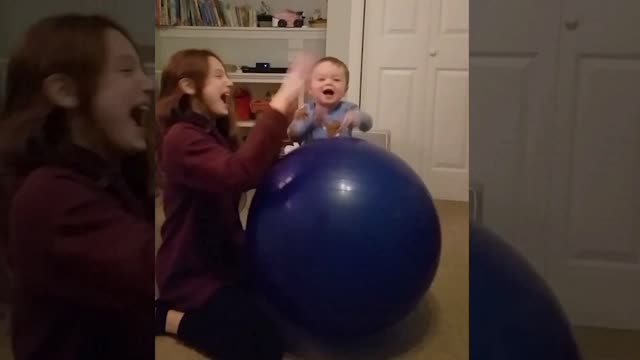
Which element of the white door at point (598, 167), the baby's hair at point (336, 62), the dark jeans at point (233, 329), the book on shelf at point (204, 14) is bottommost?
the dark jeans at point (233, 329)

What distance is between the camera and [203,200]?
3.46 feet

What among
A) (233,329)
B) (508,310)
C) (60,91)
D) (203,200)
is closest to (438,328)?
(508,310)

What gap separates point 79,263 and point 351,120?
0.50m

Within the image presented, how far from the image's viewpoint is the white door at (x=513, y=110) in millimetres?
914

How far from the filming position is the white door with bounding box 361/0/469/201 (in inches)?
39.2

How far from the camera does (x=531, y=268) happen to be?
3.17 ft

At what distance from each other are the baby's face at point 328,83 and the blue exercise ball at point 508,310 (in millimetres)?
330

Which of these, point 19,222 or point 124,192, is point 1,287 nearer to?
point 19,222

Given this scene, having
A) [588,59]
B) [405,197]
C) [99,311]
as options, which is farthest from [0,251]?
[588,59]

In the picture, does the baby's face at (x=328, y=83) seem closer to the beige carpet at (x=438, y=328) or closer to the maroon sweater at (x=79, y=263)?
the beige carpet at (x=438, y=328)

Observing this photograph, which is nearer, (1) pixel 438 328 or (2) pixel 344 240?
(2) pixel 344 240

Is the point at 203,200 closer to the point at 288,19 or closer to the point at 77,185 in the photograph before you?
the point at 77,185

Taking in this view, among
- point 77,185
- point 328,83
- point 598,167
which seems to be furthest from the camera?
point 328,83

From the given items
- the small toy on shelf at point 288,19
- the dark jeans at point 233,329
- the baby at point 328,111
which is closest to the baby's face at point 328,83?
the baby at point 328,111
